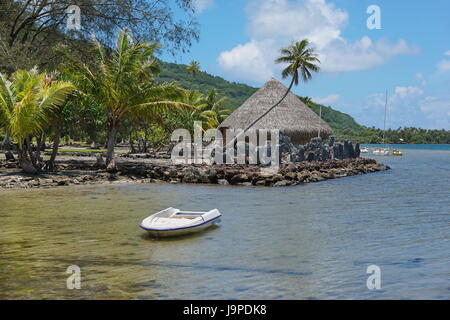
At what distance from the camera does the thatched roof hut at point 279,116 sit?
33562 mm

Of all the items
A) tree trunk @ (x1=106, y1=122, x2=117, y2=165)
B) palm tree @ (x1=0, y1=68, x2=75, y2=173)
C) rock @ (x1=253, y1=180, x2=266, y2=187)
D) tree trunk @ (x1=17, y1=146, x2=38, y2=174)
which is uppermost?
palm tree @ (x1=0, y1=68, x2=75, y2=173)

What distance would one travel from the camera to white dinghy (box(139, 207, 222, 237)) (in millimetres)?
9820

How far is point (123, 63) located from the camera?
2183 cm

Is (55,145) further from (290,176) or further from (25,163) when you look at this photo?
(290,176)

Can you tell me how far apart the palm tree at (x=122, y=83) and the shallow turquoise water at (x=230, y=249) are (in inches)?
259

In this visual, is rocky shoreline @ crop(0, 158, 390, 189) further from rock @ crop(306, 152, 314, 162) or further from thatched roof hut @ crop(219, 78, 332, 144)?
thatched roof hut @ crop(219, 78, 332, 144)

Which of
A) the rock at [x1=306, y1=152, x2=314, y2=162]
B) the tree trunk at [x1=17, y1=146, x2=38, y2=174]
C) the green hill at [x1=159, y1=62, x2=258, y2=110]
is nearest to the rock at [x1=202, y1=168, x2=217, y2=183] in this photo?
the tree trunk at [x1=17, y1=146, x2=38, y2=174]

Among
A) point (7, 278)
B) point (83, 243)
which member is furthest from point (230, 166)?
point (7, 278)

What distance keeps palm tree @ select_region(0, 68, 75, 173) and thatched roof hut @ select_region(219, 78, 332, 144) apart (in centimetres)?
1688

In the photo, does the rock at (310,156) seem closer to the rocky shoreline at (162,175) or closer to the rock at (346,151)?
the rocky shoreline at (162,175)

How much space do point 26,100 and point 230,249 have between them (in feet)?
37.6
